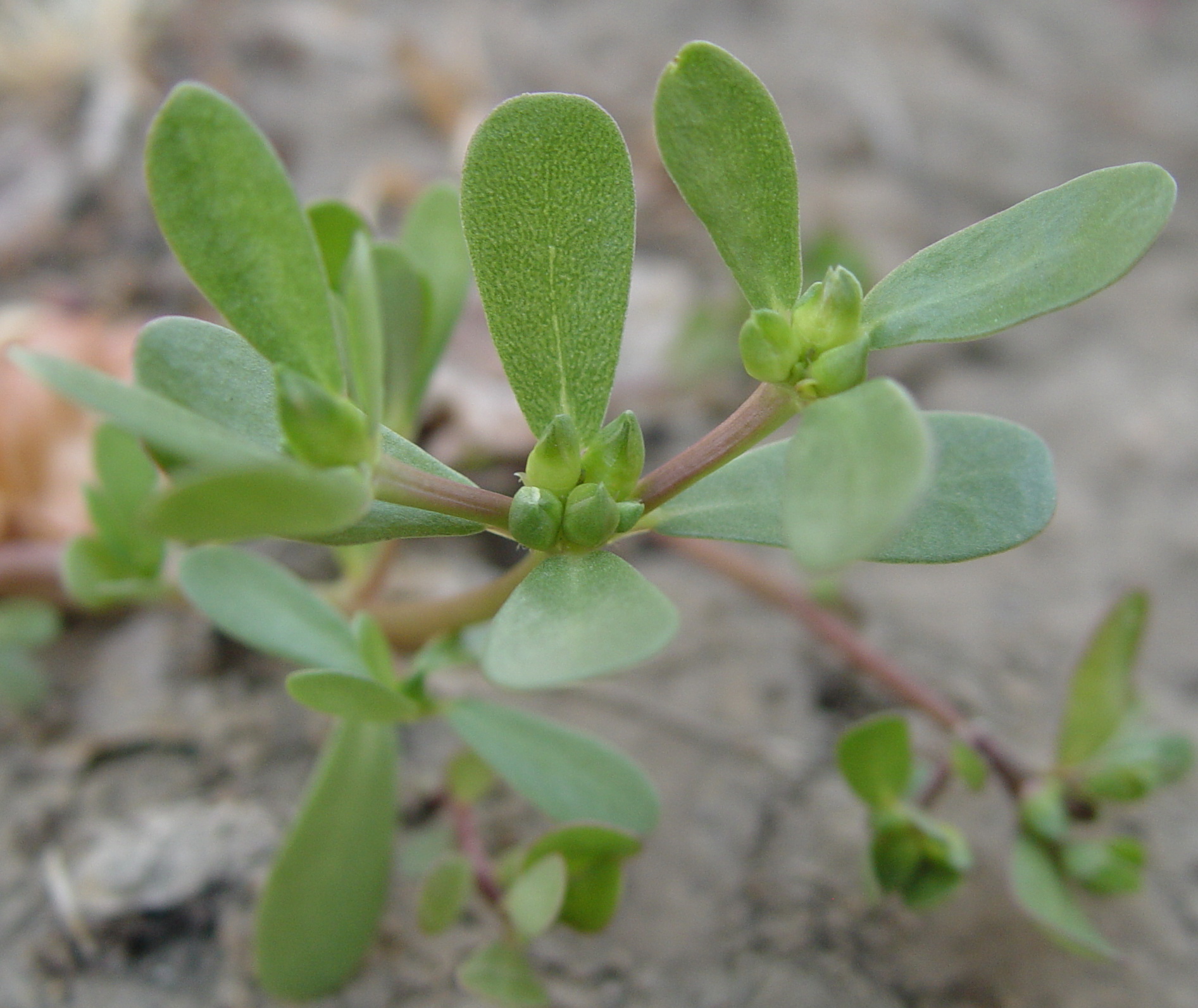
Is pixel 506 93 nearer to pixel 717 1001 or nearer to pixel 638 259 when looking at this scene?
pixel 638 259

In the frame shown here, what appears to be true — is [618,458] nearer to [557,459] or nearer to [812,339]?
[557,459]

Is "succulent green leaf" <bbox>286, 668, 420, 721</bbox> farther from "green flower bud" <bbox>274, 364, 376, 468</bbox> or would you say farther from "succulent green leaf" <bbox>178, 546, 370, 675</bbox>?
"green flower bud" <bbox>274, 364, 376, 468</bbox>

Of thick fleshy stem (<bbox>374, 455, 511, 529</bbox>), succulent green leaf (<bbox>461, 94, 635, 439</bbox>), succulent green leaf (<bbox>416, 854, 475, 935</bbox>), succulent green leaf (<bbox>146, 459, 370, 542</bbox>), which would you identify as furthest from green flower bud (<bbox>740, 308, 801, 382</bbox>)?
succulent green leaf (<bbox>416, 854, 475, 935</bbox>)

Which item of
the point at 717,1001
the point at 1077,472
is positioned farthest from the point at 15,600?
the point at 1077,472

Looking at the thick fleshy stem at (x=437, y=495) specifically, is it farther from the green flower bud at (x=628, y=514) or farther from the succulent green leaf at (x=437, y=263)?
the succulent green leaf at (x=437, y=263)

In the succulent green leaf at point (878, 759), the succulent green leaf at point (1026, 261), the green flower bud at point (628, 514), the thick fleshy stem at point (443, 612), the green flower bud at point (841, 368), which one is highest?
the succulent green leaf at point (1026, 261)

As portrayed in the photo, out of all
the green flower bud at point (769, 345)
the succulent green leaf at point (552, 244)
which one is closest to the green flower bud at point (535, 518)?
the succulent green leaf at point (552, 244)
